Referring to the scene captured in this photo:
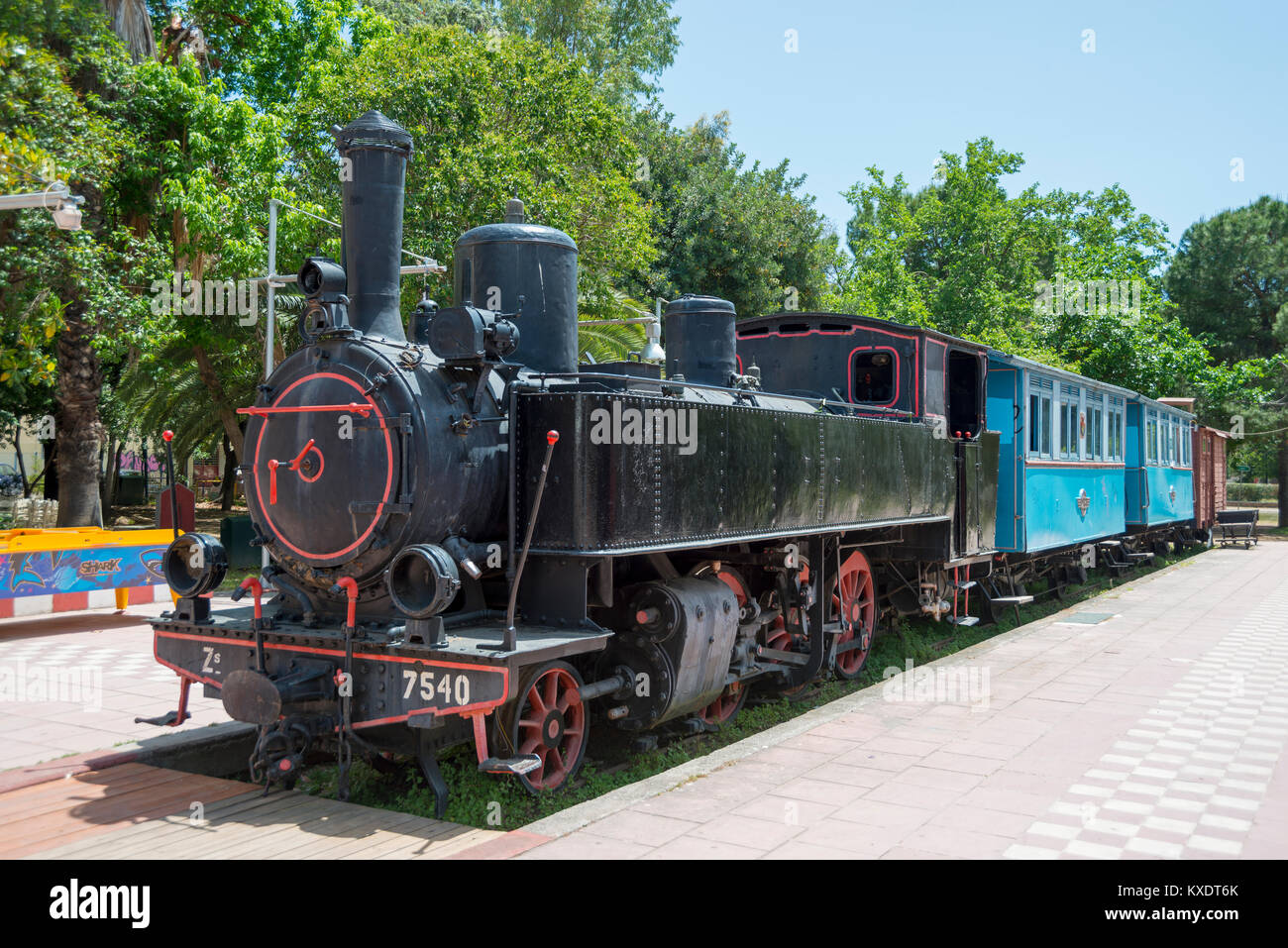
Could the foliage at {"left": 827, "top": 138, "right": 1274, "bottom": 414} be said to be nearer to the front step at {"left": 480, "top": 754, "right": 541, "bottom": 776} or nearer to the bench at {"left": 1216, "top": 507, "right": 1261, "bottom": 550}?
the bench at {"left": 1216, "top": 507, "right": 1261, "bottom": 550}

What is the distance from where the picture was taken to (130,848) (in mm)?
4309

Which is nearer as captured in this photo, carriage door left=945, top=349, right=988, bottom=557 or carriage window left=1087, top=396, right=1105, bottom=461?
carriage door left=945, top=349, right=988, bottom=557

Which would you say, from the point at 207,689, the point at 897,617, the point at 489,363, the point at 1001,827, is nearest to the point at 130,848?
the point at 207,689

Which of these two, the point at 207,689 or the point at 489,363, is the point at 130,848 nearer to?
the point at 207,689

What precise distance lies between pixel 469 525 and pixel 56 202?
5698mm

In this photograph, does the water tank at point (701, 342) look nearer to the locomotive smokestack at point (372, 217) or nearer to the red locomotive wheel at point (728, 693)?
the red locomotive wheel at point (728, 693)

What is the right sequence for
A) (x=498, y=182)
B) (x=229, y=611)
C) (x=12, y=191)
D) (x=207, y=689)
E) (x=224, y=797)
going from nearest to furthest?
(x=224, y=797) < (x=207, y=689) < (x=229, y=611) < (x=12, y=191) < (x=498, y=182)

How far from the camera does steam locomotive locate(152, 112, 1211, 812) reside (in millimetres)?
4812

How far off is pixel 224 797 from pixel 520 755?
1.49 m

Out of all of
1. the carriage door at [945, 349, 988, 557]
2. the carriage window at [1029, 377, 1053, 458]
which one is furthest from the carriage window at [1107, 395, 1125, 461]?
the carriage door at [945, 349, 988, 557]

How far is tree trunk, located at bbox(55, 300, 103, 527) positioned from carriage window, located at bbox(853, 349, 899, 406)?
38.7 ft

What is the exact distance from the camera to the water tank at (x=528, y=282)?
575cm

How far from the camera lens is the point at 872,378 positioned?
915 cm

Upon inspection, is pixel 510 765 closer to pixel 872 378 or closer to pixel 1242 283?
pixel 872 378
